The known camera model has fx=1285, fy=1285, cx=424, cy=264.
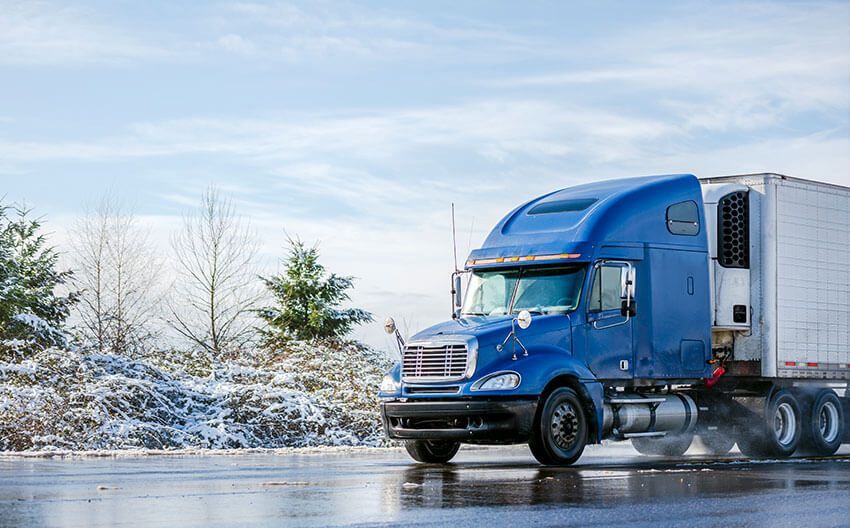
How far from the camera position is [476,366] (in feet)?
54.0

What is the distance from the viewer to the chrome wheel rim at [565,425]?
16781 millimetres

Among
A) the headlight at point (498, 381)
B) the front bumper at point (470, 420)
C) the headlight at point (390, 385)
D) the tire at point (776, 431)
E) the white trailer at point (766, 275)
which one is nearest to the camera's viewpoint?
the front bumper at point (470, 420)

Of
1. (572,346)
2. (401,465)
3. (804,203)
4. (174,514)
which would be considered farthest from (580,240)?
(174,514)

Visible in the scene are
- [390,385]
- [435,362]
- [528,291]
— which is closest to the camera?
[435,362]

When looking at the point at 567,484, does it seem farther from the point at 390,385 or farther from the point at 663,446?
the point at 663,446

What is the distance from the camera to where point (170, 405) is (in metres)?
23.9

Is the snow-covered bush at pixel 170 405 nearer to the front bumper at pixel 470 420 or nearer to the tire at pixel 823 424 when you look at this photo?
the front bumper at pixel 470 420

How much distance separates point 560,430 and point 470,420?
4.17ft

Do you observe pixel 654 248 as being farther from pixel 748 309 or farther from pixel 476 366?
pixel 476 366

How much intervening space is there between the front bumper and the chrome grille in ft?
1.15

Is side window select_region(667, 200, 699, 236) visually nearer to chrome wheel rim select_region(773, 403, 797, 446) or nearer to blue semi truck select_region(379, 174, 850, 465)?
blue semi truck select_region(379, 174, 850, 465)

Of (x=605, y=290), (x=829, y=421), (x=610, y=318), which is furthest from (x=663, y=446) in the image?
(x=605, y=290)

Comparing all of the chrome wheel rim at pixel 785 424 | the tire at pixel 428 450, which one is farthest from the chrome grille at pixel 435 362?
the chrome wheel rim at pixel 785 424

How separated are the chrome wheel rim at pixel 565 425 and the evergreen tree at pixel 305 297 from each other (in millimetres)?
21668
